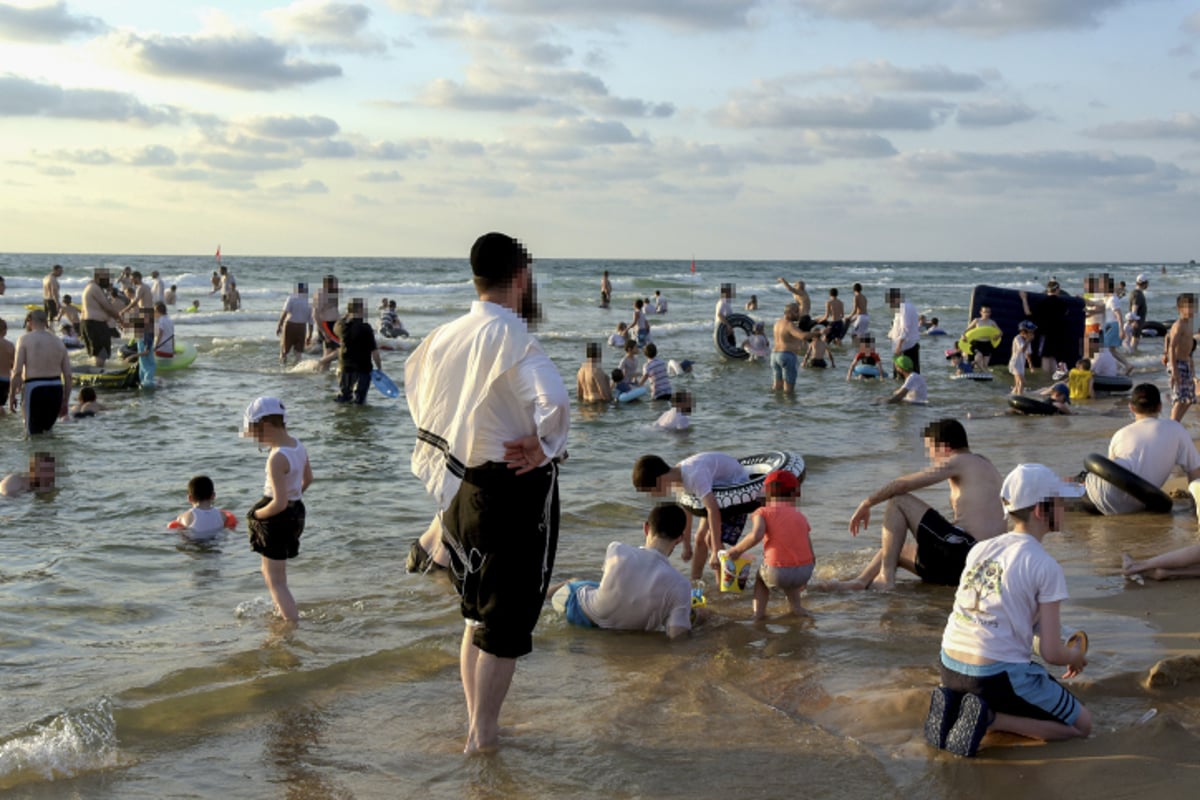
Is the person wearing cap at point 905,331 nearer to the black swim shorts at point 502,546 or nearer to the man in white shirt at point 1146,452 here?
the man in white shirt at point 1146,452

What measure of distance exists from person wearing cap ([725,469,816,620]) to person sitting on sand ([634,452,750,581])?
24.0 inches

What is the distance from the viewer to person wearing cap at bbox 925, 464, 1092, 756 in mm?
4172

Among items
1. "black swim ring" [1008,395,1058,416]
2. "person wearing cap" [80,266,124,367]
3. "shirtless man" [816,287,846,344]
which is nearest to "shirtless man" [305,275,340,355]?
"person wearing cap" [80,266,124,367]

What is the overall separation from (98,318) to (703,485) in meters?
15.4

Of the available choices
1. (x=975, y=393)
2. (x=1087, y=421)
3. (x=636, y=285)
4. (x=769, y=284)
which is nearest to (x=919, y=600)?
(x=1087, y=421)

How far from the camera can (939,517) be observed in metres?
6.78

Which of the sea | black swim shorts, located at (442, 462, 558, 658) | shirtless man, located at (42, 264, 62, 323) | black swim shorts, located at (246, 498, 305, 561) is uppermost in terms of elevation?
shirtless man, located at (42, 264, 62, 323)

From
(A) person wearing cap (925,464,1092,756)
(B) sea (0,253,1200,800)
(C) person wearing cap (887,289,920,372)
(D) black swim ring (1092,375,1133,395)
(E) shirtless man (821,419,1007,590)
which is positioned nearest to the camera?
(A) person wearing cap (925,464,1092,756)

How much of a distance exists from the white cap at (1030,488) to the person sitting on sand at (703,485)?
9.04 feet

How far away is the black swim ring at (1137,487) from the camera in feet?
26.8

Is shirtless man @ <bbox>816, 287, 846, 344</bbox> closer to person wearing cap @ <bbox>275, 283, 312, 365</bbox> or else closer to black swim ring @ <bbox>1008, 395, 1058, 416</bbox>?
black swim ring @ <bbox>1008, 395, 1058, 416</bbox>

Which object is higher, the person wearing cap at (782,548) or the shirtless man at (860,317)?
the shirtless man at (860,317)

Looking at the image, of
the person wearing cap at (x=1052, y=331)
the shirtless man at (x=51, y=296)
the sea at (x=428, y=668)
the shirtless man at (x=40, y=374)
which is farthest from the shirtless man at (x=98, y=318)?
the person wearing cap at (x=1052, y=331)

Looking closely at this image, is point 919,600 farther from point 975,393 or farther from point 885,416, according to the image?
point 975,393
